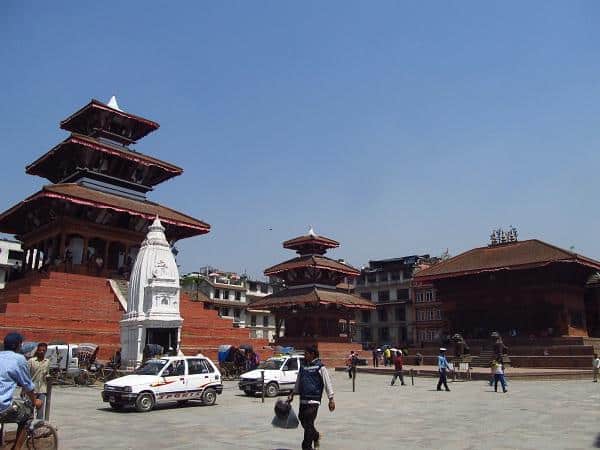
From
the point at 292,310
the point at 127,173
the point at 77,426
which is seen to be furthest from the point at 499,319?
the point at 77,426

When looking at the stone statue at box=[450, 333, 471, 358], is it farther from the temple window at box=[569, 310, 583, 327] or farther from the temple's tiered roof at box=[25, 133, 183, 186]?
the temple's tiered roof at box=[25, 133, 183, 186]

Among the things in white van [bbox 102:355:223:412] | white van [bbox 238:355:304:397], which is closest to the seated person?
white van [bbox 102:355:223:412]

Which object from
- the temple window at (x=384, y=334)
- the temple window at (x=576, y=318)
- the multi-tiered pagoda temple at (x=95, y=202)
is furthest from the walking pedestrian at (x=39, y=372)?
the temple window at (x=384, y=334)

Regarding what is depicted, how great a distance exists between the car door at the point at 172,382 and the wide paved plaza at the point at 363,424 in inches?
16.8

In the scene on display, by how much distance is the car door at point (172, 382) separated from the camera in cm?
1460

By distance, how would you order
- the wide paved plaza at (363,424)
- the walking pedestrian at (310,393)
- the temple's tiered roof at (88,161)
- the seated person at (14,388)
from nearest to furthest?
the seated person at (14,388)
the walking pedestrian at (310,393)
the wide paved plaza at (363,424)
the temple's tiered roof at (88,161)

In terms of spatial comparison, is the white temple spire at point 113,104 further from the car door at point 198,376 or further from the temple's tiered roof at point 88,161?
the car door at point 198,376

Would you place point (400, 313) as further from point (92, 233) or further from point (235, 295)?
point (92, 233)

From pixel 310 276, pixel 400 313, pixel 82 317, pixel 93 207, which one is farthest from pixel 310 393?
pixel 400 313

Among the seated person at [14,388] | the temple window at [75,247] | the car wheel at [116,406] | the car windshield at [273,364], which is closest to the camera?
the seated person at [14,388]

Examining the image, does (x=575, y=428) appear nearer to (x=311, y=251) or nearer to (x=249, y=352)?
(x=249, y=352)

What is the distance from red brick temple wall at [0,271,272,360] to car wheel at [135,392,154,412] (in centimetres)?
1142

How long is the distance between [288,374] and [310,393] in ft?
36.0

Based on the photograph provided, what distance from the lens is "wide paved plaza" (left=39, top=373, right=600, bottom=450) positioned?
1000cm
